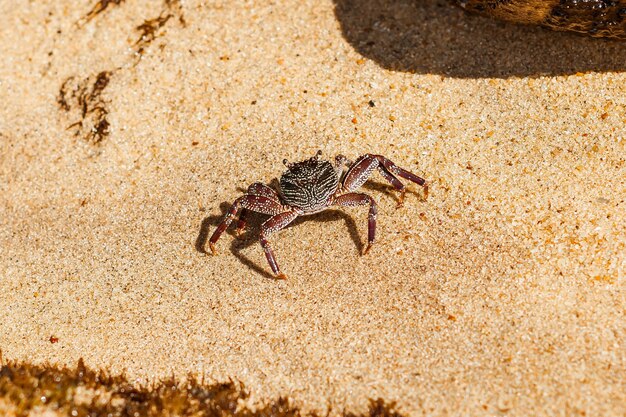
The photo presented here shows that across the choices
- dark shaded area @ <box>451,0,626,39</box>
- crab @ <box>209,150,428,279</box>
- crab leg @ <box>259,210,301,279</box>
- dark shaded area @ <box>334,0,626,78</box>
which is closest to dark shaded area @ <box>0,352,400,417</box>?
crab leg @ <box>259,210,301,279</box>

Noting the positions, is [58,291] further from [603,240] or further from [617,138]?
[617,138]

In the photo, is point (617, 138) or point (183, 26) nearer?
point (617, 138)

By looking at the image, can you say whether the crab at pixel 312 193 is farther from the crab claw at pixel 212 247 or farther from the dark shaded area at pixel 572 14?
the dark shaded area at pixel 572 14

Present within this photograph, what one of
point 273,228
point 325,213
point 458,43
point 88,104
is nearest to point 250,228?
point 273,228

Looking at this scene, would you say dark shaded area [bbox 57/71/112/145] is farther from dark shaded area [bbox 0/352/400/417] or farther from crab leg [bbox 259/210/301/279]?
dark shaded area [bbox 0/352/400/417]

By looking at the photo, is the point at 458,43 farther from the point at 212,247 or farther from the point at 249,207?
the point at 212,247

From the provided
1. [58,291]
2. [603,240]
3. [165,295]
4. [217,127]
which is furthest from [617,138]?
[58,291]
